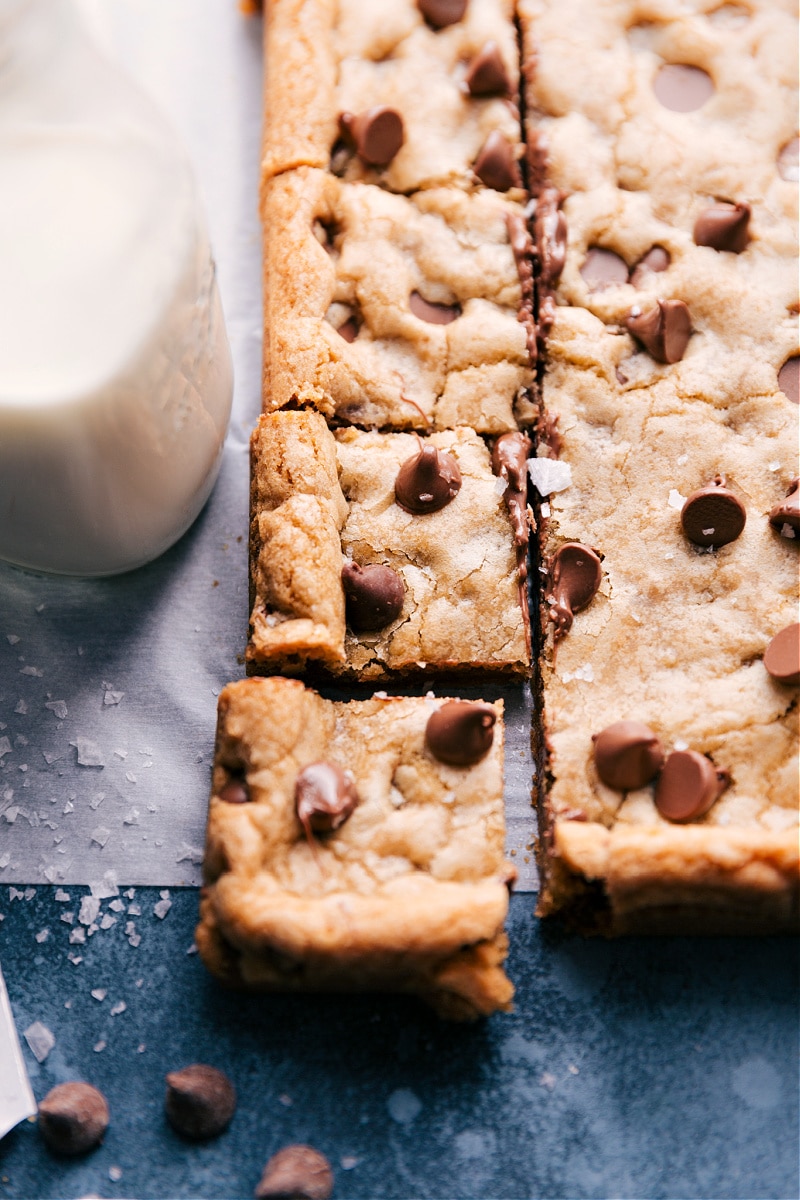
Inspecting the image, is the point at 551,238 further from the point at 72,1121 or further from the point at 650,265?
the point at 72,1121

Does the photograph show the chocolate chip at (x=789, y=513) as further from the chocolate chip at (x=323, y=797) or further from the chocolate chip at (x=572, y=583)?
the chocolate chip at (x=323, y=797)

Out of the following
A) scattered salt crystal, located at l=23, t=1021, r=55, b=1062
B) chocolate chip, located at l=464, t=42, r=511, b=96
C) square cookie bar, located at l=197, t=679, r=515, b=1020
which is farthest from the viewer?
chocolate chip, located at l=464, t=42, r=511, b=96

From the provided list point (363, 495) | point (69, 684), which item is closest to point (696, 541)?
point (363, 495)

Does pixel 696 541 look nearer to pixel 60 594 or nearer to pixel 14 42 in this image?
pixel 60 594

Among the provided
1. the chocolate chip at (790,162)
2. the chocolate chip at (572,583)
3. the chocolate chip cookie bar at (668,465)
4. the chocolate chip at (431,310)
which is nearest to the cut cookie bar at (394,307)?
the chocolate chip at (431,310)

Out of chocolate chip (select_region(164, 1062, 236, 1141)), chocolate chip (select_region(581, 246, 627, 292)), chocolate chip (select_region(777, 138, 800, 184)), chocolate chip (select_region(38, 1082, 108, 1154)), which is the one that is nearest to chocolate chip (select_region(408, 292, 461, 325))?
chocolate chip (select_region(581, 246, 627, 292))

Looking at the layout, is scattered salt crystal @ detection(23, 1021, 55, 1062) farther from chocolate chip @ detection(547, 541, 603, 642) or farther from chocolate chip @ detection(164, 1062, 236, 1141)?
chocolate chip @ detection(547, 541, 603, 642)

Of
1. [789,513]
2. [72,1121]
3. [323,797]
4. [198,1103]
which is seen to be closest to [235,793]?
[323,797]

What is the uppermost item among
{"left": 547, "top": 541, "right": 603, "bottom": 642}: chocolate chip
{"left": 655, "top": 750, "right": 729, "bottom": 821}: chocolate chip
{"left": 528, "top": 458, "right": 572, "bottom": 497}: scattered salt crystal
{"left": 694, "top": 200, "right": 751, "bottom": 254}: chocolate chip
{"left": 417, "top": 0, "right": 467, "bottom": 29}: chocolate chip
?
{"left": 417, "top": 0, "right": 467, "bottom": 29}: chocolate chip
